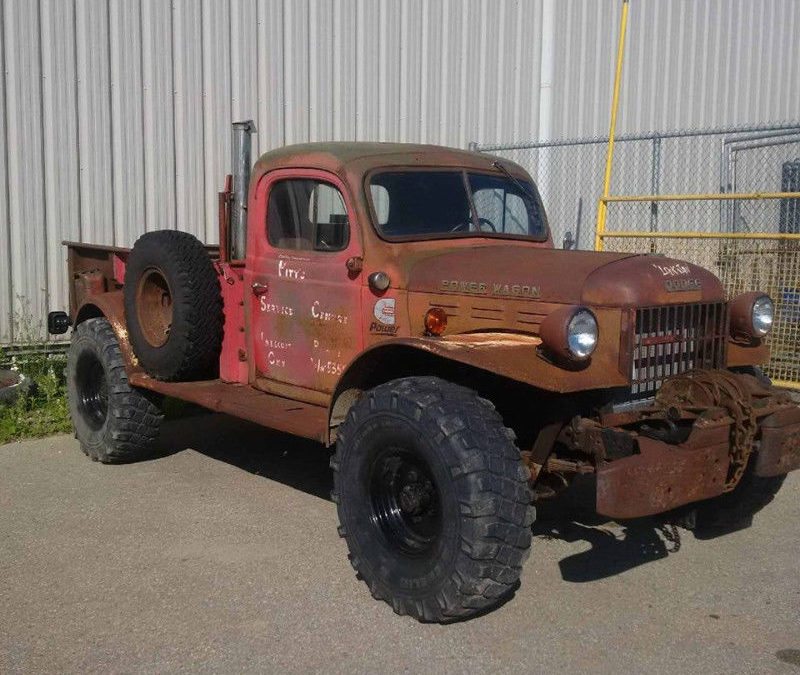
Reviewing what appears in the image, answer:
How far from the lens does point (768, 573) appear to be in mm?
4637

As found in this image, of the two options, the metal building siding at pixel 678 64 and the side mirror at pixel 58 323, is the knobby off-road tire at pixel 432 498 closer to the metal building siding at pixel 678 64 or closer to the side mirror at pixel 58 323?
the side mirror at pixel 58 323

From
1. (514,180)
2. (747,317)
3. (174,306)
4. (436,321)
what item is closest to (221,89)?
(174,306)

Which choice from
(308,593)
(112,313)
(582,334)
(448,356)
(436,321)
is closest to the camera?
(448,356)

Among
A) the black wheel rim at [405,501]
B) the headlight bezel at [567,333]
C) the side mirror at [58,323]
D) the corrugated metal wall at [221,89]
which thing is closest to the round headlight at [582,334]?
the headlight bezel at [567,333]

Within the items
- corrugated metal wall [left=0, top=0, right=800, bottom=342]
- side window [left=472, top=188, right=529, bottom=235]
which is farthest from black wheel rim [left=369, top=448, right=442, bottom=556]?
corrugated metal wall [left=0, top=0, right=800, bottom=342]

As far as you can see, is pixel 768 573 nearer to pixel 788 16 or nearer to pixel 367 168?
pixel 367 168

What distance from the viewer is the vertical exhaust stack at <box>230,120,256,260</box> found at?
590cm

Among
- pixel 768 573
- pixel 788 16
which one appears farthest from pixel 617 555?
pixel 788 16

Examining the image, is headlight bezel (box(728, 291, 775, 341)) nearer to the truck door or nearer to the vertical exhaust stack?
the truck door

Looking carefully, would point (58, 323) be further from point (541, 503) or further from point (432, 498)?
point (432, 498)

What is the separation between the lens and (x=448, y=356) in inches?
154

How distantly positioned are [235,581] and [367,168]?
2.22 metres

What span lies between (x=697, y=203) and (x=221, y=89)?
6.66 meters

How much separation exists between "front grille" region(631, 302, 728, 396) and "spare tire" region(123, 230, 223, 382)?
2.63m
